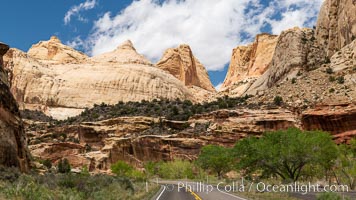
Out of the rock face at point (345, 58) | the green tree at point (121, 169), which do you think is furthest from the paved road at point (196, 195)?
the rock face at point (345, 58)

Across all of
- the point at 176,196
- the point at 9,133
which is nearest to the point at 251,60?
the point at 9,133

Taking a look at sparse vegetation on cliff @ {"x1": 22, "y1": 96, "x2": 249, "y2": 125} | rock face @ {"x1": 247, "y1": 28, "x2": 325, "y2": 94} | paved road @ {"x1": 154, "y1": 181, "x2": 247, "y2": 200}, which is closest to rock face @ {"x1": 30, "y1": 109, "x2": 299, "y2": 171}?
sparse vegetation on cliff @ {"x1": 22, "y1": 96, "x2": 249, "y2": 125}

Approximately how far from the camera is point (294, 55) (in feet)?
288

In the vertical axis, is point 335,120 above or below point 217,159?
above

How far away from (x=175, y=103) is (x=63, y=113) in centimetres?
4617

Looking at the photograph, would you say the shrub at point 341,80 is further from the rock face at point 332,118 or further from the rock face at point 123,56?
the rock face at point 123,56

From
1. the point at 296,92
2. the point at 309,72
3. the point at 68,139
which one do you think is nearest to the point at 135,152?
the point at 68,139

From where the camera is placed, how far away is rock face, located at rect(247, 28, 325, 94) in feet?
282

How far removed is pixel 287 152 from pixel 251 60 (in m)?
151

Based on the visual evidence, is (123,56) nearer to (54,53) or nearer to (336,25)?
(54,53)

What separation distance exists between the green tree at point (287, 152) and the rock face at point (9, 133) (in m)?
19.8

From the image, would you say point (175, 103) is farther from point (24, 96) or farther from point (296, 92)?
point (24, 96)

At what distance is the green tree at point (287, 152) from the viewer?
1373 inches

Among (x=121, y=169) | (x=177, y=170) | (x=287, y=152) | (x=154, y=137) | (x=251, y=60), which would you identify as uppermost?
(x=251, y=60)
